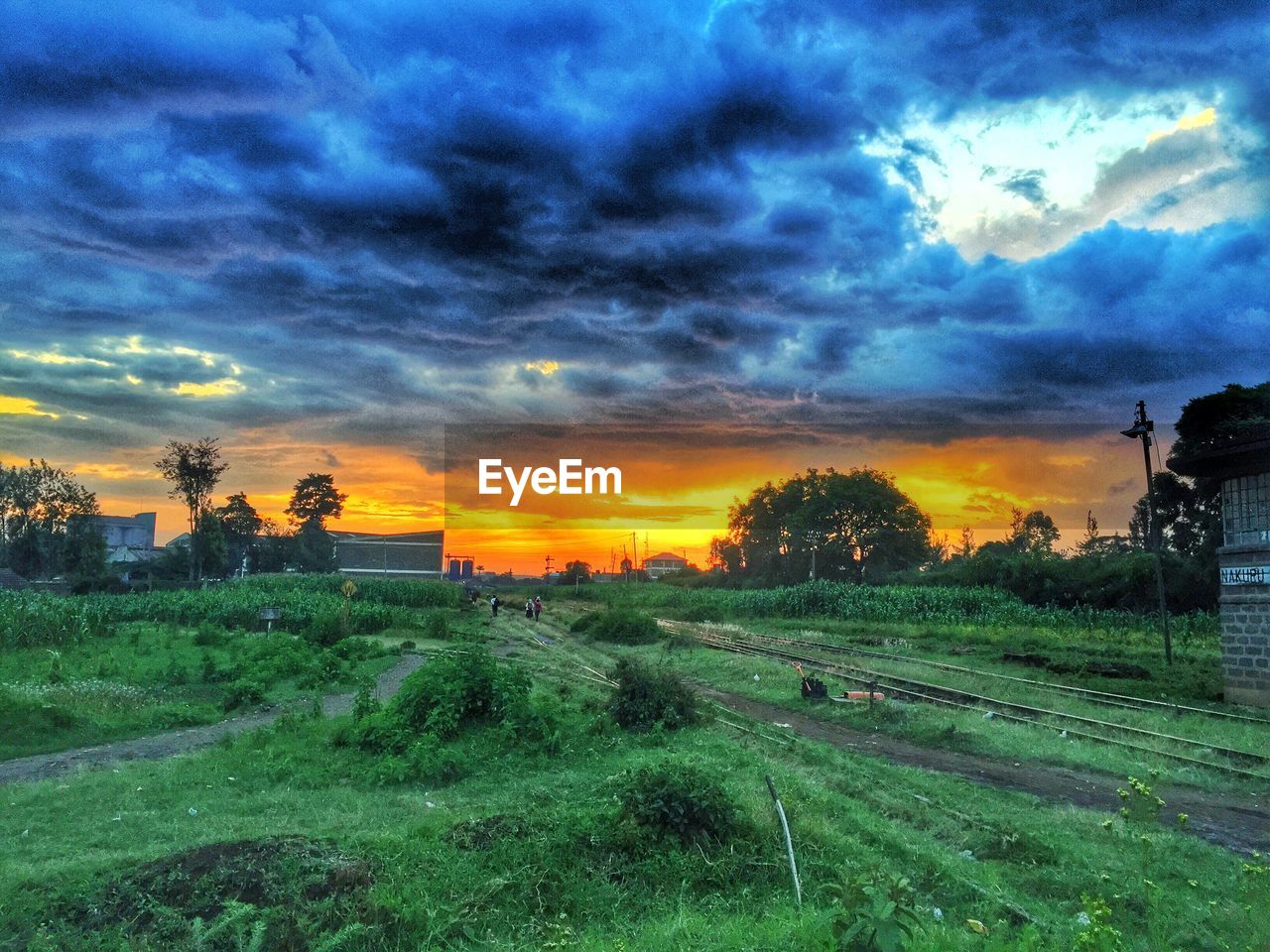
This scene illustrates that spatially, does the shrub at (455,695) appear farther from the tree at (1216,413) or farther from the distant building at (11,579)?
the distant building at (11,579)

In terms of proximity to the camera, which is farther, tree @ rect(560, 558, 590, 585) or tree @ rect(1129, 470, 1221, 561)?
tree @ rect(560, 558, 590, 585)

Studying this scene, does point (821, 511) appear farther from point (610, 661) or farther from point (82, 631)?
point (82, 631)

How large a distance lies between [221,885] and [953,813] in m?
7.56

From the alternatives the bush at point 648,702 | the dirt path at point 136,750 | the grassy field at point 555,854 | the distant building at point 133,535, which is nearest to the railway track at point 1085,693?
the grassy field at point 555,854

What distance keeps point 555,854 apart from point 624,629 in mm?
29326

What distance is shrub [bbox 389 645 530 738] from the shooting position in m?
12.4

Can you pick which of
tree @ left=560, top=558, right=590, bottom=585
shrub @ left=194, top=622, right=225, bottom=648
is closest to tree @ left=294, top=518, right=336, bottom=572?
tree @ left=560, top=558, right=590, bottom=585

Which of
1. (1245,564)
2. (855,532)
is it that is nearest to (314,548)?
(855,532)

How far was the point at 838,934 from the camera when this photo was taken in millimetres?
4691

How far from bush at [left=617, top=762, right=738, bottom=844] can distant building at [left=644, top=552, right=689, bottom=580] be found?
4823 inches

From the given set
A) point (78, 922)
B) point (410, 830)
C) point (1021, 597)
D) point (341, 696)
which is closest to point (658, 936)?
point (410, 830)

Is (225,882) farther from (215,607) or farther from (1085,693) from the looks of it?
(215,607)

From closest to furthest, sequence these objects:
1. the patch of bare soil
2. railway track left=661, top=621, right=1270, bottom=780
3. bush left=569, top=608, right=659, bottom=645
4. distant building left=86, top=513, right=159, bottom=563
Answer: the patch of bare soil → railway track left=661, top=621, right=1270, bottom=780 → bush left=569, top=608, right=659, bottom=645 → distant building left=86, top=513, right=159, bottom=563

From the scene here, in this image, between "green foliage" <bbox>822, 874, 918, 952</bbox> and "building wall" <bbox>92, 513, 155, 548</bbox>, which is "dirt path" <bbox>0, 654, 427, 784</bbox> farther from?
"building wall" <bbox>92, 513, 155, 548</bbox>
